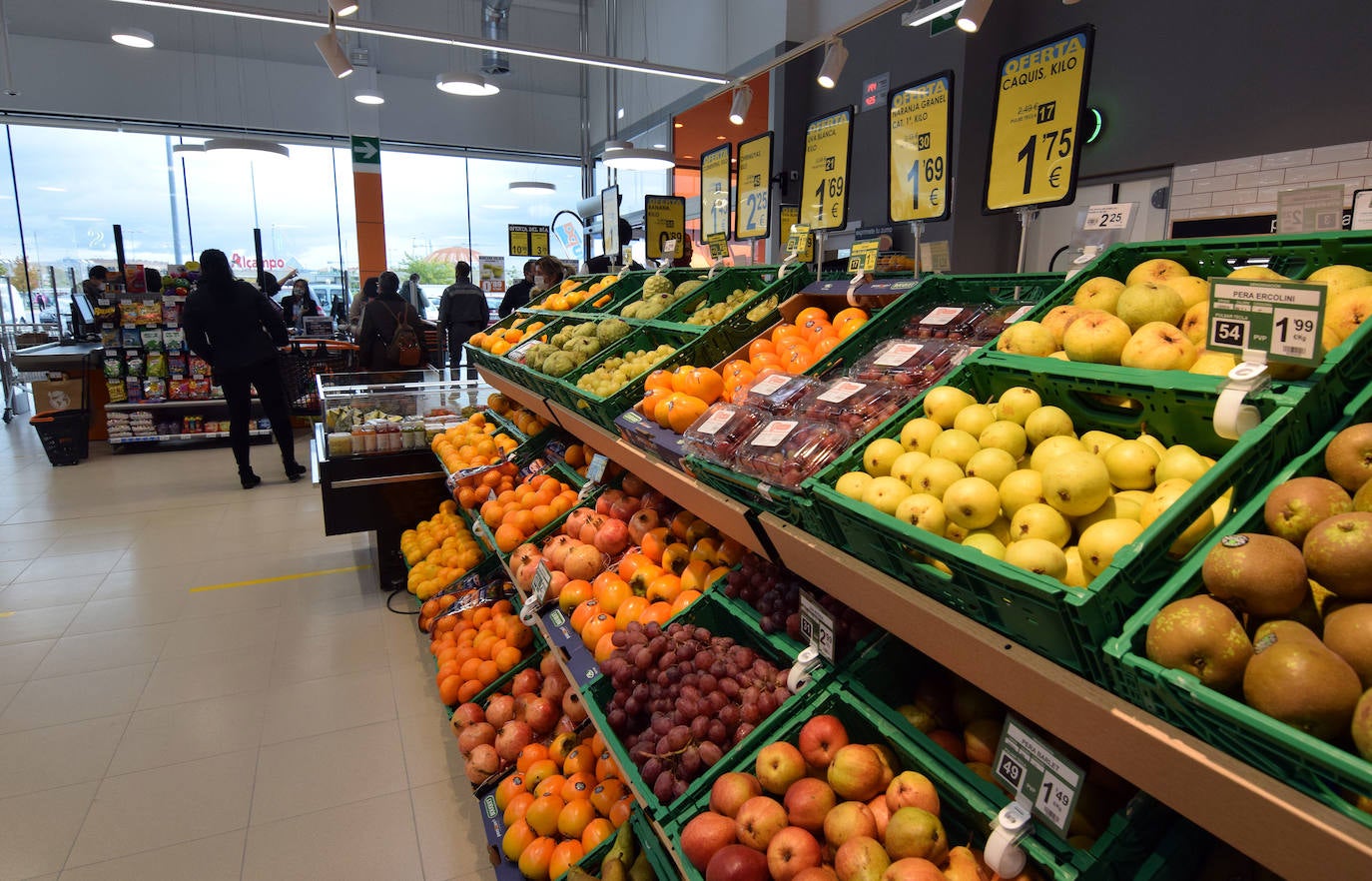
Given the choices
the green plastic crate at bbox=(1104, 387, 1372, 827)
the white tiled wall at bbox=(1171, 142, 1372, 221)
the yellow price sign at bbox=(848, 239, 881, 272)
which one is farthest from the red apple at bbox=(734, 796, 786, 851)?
the white tiled wall at bbox=(1171, 142, 1372, 221)

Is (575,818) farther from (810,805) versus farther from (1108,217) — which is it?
(1108,217)

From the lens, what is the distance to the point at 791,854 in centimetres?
130

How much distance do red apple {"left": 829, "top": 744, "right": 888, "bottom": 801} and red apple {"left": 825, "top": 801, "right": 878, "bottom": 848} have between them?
0.04 m

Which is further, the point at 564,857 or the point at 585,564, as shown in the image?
the point at 585,564

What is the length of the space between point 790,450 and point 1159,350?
713mm

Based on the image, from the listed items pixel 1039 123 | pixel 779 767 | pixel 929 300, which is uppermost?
pixel 1039 123

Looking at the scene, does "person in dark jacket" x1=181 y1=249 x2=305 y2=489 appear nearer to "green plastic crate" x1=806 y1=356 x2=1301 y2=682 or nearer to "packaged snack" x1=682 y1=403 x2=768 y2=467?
"packaged snack" x1=682 y1=403 x2=768 y2=467

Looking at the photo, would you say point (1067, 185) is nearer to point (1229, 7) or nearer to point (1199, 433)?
point (1199, 433)

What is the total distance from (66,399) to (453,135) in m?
7.88

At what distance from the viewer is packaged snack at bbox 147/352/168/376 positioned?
26.9 feet

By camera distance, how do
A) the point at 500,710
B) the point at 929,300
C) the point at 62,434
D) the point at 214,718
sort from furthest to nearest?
the point at 62,434
the point at 214,718
the point at 500,710
the point at 929,300

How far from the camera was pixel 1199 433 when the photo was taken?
122 centimetres

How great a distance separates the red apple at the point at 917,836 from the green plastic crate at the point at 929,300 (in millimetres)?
1215

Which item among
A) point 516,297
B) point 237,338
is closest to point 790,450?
point 237,338
